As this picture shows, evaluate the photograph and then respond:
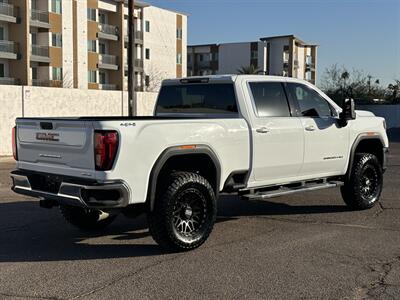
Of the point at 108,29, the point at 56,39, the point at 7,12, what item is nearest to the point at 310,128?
the point at 7,12

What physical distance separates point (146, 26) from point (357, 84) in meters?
25.6

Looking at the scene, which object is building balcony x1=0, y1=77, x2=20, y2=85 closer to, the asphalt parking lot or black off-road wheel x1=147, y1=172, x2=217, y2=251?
the asphalt parking lot

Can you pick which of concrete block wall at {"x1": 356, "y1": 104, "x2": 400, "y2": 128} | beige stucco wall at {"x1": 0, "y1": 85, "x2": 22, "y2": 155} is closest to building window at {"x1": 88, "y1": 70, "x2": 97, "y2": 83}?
concrete block wall at {"x1": 356, "y1": 104, "x2": 400, "y2": 128}

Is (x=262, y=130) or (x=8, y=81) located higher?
(x=8, y=81)

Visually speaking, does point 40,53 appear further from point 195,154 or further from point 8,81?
point 195,154

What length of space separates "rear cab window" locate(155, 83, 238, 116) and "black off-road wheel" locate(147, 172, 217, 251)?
53.3 inches

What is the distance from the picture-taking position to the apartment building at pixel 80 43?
48.5m

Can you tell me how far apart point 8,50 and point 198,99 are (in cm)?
4373

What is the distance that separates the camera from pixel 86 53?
5491 centimetres

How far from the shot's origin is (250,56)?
3812 inches

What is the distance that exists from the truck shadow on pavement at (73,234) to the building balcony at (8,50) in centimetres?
4050

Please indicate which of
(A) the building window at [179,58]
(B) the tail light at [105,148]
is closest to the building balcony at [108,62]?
(A) the building window at [179,58]

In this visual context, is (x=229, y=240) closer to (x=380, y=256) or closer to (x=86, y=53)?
(x=380, y=256)

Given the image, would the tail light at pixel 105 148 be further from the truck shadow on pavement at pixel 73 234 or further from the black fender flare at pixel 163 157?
the truck shadow on pavement at pixel 73 234
